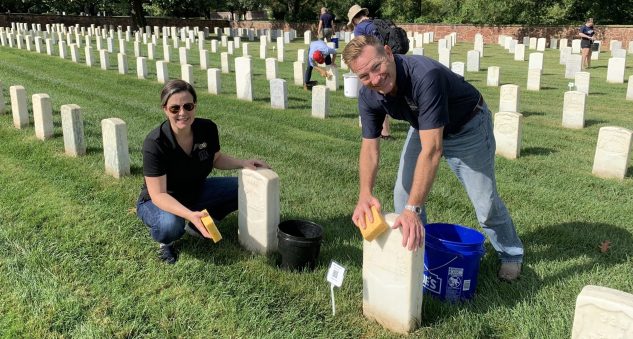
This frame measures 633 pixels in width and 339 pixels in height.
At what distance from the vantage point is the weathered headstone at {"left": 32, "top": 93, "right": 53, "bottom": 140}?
7520 mm

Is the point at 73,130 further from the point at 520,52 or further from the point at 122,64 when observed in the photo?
the point at 520,52

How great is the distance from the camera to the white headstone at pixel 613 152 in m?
6.48

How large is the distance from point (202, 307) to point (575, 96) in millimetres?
7916

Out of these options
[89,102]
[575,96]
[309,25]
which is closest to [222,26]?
[309,25]

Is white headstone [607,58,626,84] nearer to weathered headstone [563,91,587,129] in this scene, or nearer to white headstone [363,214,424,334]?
weathered headstone [563,91,587,129]

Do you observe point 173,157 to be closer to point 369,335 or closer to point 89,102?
point 369,335

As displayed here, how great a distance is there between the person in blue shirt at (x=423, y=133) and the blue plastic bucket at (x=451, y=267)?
0.25 meters

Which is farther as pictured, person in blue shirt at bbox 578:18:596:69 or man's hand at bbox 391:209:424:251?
person in blue shirt at bbox 578:18:596:69

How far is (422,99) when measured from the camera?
311cm

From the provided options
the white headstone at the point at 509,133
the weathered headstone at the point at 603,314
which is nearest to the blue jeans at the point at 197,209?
the weathered headstone at the point at 603,314

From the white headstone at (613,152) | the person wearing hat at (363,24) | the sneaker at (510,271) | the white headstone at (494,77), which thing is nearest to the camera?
the sneaker at (510,271)

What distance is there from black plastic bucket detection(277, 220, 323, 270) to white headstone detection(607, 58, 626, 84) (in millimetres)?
14050

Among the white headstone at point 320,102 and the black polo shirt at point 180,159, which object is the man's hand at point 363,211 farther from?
the white headstone at point 320,102

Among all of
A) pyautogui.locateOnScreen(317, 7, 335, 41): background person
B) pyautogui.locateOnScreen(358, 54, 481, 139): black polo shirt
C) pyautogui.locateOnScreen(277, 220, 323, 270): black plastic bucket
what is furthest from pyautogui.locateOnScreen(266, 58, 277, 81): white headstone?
pyautogui.locateOnScreen(358, 54, 481, 139): black polo shirt
